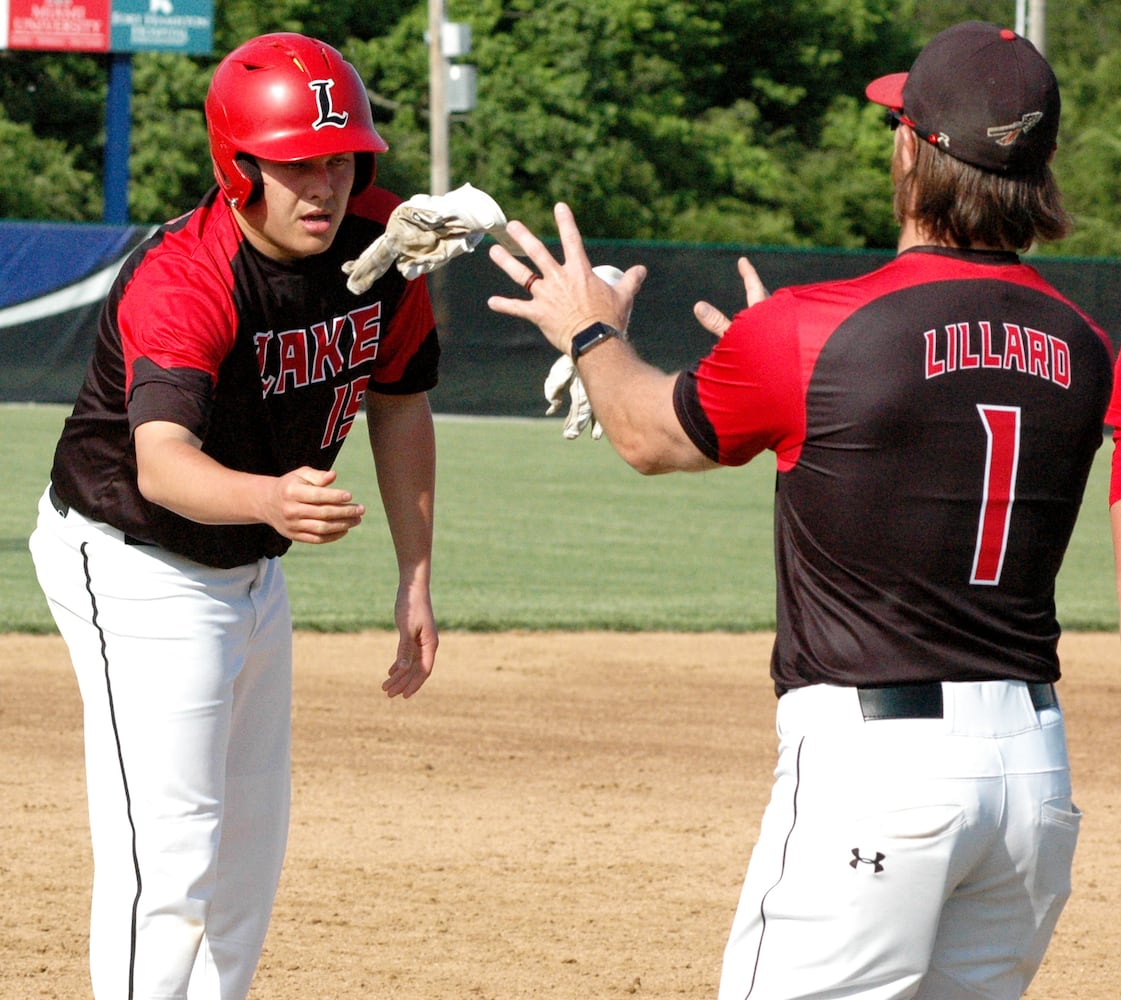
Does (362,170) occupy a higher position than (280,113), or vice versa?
(280,113)

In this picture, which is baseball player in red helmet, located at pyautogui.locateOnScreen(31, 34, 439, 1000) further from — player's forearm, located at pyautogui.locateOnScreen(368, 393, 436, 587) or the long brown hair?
the long brown hair

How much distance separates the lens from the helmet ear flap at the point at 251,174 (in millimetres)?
3207

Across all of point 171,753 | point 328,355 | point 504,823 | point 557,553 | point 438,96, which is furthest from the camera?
Answer: point 438,96

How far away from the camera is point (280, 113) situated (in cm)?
319

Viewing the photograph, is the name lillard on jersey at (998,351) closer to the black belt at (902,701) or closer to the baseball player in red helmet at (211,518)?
the black belt at (902,701)

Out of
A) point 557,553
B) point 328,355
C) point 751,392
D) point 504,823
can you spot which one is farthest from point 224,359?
point 557,553

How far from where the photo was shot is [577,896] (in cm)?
514

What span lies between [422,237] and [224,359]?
423 mm

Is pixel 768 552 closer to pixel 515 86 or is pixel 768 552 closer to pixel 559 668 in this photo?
pixel 559 668

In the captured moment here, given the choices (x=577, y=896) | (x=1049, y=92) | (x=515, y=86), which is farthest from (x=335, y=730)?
(x=515, y=86)

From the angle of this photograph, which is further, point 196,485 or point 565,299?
point 196,485

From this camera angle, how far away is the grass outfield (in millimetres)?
9500

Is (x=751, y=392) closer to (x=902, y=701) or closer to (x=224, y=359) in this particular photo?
(x=902, y=701)

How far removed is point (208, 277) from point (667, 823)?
3322mm
